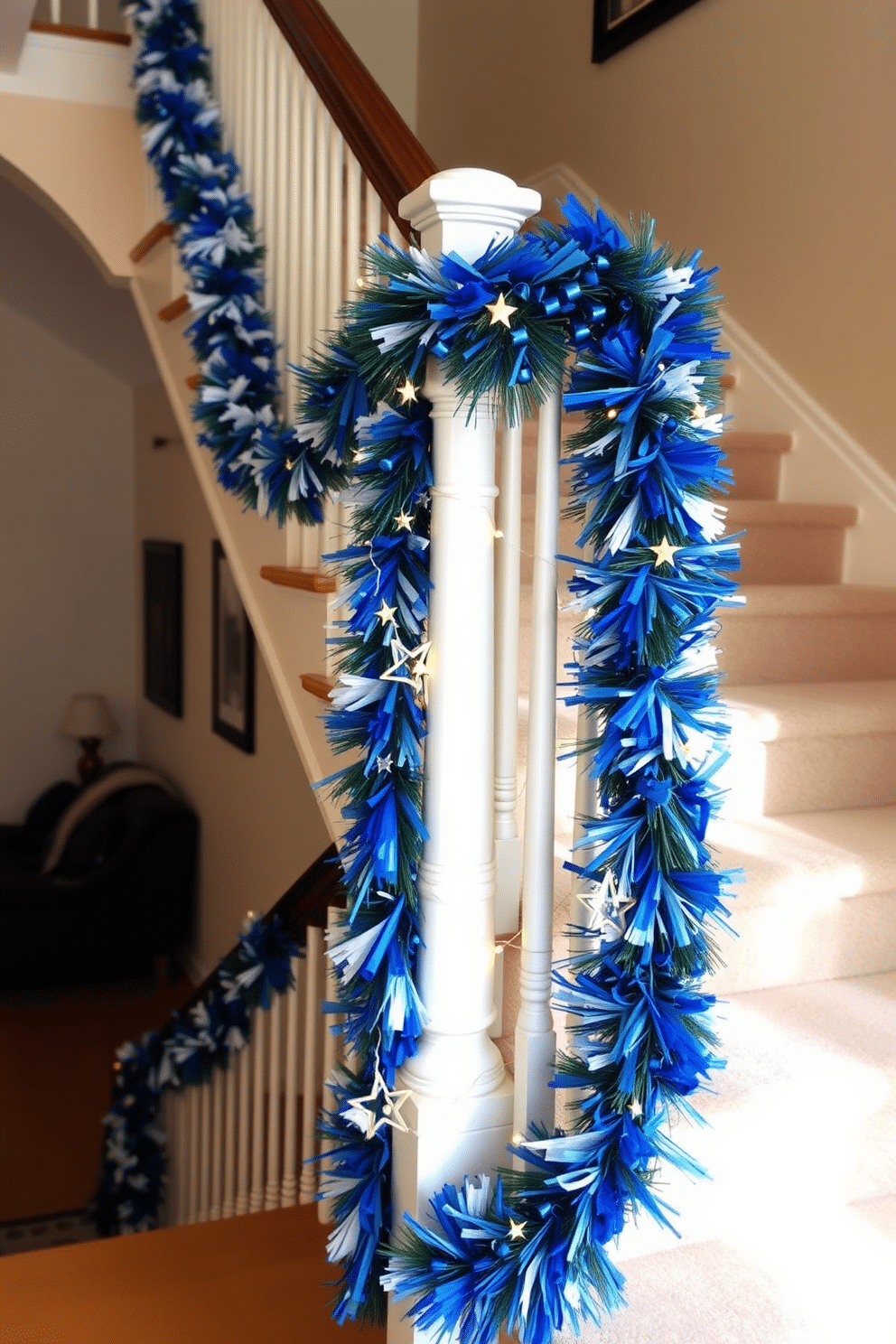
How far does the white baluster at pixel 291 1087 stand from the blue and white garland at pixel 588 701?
1.19 metres

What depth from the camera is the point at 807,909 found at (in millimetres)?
1756

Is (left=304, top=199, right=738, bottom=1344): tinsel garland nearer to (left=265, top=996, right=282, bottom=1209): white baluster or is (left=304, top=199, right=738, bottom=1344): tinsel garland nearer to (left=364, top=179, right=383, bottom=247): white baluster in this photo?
(left=364, top=179, right=383, bottom=247): white baluster

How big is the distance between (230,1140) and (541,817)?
190 cm

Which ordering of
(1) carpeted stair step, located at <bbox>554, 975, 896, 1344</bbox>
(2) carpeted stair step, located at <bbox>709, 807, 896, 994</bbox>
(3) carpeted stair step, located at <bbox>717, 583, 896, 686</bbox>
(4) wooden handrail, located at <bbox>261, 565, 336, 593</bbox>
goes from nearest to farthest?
(1) carpeted stair step, located at <bbox>554, 975, 896, 1344</bbox>, (2) carpeted stair step, located at <bbox>709, 807, 896, 994</bbox>, (4) wooden handrail, located at <bbox>261, 565, 336, 593</bbox>, (3) carpeted stair step, located at <bbox>717, 583, 896, 686</bbox>

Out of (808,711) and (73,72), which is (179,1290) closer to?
(808,711)

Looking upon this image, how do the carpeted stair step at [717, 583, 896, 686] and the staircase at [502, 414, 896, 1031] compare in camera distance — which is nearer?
the staircase at [502, 414, 896, 1031]

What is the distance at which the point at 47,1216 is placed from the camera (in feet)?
13.6

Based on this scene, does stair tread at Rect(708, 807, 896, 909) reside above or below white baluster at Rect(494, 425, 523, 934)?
below

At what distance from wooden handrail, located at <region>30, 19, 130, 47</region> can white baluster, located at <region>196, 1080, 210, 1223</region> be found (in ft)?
8.41

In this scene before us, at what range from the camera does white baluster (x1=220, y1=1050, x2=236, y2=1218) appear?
9.18ft

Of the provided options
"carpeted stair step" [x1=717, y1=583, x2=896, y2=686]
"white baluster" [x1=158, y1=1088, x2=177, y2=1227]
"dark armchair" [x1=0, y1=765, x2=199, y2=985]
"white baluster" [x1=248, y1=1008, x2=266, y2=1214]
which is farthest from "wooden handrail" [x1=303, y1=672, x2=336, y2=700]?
"dark armchair" [x1=0, y1=765, x2=199, y2=985]

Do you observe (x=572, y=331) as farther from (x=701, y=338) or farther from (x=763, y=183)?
(x=763, y=183)

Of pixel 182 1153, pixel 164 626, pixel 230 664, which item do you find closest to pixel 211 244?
pixel 182 1153

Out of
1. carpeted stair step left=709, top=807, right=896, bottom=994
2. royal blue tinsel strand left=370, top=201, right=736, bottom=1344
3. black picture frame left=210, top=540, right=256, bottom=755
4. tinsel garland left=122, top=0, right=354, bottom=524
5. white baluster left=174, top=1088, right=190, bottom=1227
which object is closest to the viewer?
royal blue tinsel strand left=370, top=201, right=736, bottom=1344
